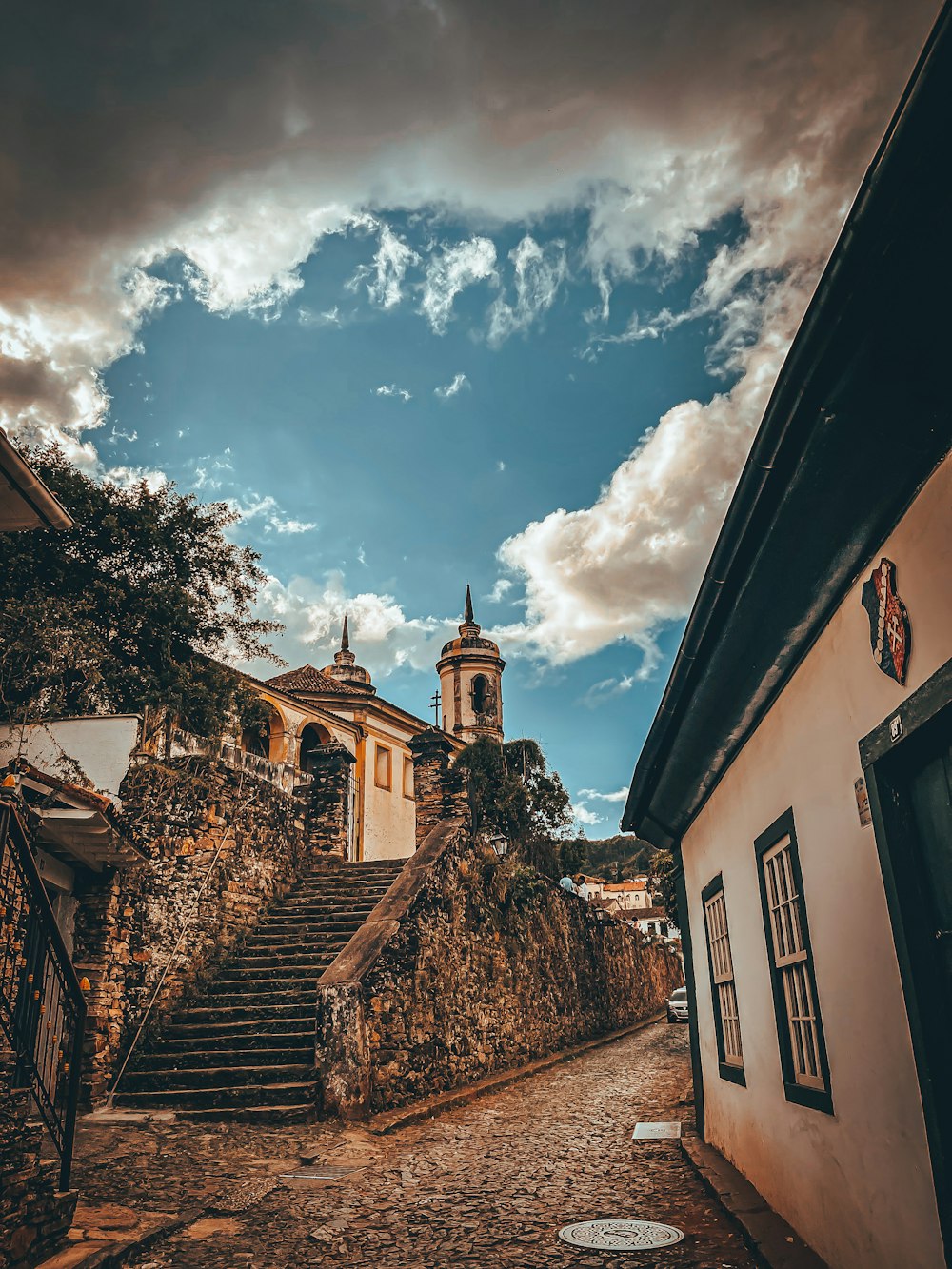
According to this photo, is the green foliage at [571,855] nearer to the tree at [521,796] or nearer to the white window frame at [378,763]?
the tree at [521,796]

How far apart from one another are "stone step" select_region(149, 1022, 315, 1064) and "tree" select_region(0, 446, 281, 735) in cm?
437

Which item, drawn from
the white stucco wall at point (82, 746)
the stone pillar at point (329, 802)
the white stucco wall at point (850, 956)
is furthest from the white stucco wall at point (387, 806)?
the white stucco wall at point (850, 956)

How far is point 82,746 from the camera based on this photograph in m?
9.88

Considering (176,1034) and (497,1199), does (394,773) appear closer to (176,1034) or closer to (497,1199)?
(176,1034)

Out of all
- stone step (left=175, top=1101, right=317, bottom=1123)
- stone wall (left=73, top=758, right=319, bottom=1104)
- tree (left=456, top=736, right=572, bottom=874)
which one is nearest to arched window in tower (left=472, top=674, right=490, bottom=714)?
tree (left=456, top=736, right=572, bottom=874)

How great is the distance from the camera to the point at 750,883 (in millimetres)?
5188

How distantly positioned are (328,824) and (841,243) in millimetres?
12794

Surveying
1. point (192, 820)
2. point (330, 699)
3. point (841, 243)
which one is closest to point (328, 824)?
point (192, 820)

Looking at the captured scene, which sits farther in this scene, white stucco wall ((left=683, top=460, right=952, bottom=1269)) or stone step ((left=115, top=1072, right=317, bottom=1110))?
stone step ((left=115, top=1072, right=317, bottom=1110))

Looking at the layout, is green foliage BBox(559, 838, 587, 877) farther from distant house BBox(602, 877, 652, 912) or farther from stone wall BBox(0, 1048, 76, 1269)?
distant house BBox(602, 877, 652, 912)

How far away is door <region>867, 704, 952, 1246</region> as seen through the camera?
2551 millimetres

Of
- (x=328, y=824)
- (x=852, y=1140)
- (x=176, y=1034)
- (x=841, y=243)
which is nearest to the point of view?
(x=841, y=243)

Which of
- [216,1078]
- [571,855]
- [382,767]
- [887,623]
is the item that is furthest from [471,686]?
[887,623]

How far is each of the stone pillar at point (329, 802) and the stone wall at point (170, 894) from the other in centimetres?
141
